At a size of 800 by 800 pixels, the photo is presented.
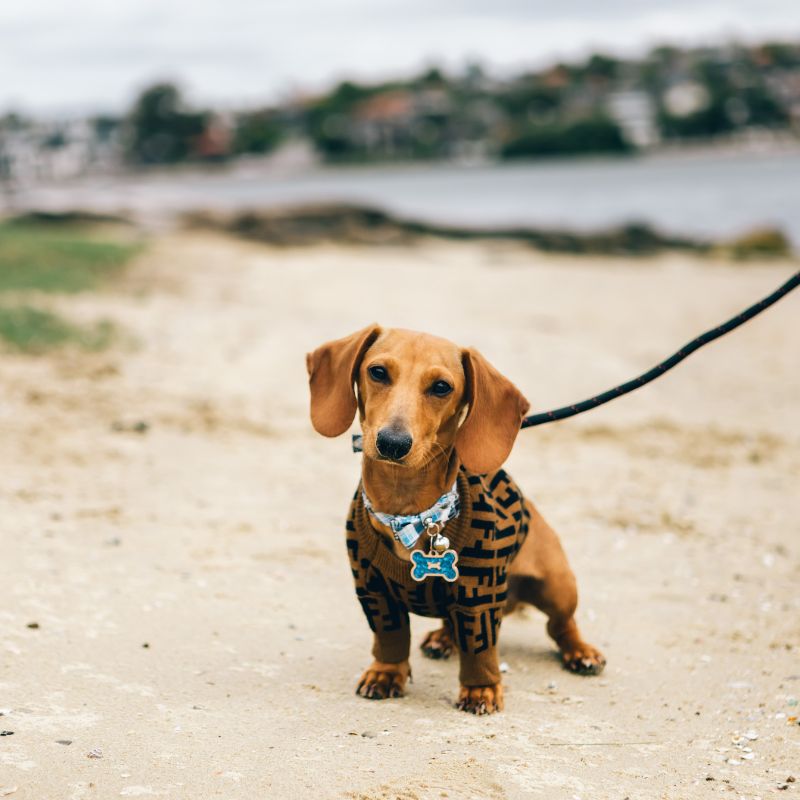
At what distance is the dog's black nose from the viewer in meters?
3.62

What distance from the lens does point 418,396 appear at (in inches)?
150

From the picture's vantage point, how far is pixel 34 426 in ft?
25.8

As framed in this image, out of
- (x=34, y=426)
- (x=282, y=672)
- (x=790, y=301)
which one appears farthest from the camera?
(x=790, y=301)

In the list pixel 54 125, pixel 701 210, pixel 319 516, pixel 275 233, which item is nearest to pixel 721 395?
pixel 319 516

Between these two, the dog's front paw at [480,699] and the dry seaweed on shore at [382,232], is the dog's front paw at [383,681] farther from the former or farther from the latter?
the dry seaweed on shore at [382,232]

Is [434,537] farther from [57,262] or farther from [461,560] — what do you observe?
[57,262]

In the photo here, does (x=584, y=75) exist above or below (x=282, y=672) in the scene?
above

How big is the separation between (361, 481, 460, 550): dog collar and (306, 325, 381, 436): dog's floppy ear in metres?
0.34

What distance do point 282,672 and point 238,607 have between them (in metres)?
0.77

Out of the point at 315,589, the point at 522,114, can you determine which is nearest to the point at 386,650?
the point at 315,589

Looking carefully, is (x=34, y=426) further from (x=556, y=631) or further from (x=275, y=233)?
(x=275, y=233)

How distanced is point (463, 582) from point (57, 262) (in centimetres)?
1500

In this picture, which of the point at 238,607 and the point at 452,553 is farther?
the point at 238,607

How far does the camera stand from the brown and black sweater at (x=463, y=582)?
398cm
